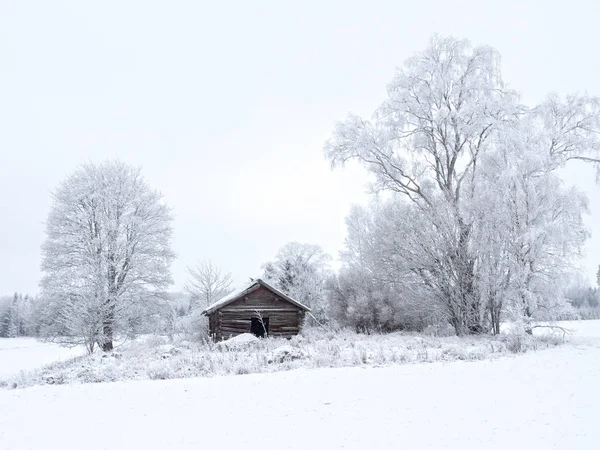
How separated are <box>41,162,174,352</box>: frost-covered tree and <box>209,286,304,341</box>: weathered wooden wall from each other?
415 cm

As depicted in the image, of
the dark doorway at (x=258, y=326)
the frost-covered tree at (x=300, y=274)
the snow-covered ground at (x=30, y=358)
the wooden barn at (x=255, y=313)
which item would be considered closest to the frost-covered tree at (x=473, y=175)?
the wooden barn at (x=255, y=313)

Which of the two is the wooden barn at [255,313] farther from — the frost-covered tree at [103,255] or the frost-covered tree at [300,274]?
the frost-covered tree at [300,274]

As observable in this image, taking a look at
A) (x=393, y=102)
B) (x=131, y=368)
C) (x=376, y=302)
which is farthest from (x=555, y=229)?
(x=131, y=368)

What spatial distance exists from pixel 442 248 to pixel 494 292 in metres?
2.99

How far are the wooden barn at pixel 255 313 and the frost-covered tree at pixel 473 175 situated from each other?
7.28 meters

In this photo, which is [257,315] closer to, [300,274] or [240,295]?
[240,295]

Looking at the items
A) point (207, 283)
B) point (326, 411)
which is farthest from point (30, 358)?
point (326, 411)

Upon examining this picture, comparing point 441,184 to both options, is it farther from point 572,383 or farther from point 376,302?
point 572,383

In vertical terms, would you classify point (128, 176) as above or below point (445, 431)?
above

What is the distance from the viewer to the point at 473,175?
20.5 metres

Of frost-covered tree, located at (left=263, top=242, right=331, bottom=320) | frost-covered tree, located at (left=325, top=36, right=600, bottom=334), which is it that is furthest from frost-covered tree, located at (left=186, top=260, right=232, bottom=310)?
frost-covered tree, located at (left=325, top=36, right=600, bottom=334)

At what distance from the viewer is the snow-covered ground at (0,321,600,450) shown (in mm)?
5527

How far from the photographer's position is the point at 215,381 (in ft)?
31.8

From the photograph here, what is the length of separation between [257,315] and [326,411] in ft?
57.0
